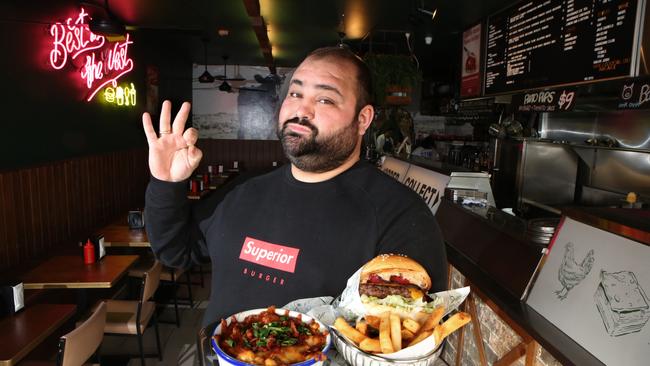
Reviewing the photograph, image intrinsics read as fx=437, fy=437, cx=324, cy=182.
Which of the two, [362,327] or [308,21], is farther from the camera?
[308,21]

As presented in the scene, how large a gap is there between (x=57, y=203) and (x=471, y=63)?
197 inches

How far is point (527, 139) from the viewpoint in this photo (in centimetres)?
612

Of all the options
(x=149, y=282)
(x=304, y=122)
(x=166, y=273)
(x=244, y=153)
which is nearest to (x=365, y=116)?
(x=304, y=122)

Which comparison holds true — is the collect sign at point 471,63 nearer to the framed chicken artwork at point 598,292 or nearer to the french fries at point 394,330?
the framed chicken artwork at point 598,292

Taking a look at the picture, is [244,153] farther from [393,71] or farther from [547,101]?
[547,101]

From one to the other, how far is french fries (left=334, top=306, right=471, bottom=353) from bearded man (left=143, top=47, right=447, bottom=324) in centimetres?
30

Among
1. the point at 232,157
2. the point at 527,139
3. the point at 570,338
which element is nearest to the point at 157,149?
the point at 570,338

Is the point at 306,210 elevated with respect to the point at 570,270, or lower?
elevated

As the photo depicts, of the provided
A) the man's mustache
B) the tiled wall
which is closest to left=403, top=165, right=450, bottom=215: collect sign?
the tiled wall

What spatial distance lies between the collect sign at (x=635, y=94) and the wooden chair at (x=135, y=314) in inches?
170

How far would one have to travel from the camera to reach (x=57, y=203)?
4.83 m

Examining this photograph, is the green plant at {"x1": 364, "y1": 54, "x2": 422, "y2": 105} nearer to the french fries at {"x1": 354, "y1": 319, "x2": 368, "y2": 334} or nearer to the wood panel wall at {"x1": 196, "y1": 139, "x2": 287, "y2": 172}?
the french fries at {"x1": 354, "y1": 319, "x2": 368, "y2": 334}

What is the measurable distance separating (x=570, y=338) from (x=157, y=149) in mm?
1780

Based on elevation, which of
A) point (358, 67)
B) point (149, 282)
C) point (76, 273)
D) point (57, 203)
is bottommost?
point (149, 282)
